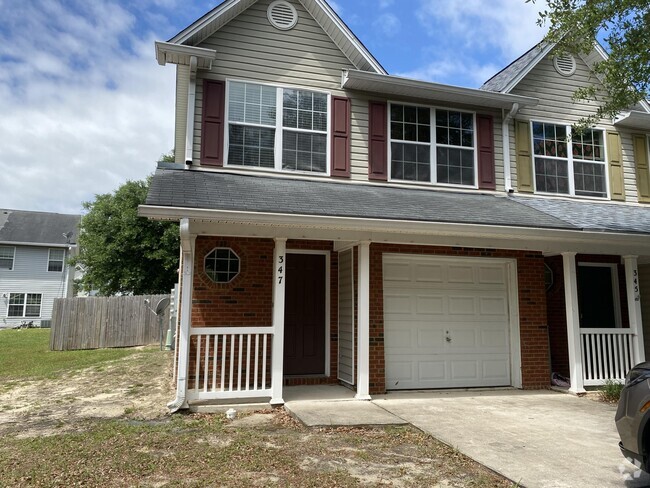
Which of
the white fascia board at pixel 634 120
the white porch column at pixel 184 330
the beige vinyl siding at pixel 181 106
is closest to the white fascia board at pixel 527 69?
the white fascia board at pixel 634 120

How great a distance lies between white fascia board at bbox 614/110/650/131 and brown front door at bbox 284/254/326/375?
7231 millimetres

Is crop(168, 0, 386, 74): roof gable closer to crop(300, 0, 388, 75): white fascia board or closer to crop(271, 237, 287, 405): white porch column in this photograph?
crop(300, 0, 388, 75): white fascia board

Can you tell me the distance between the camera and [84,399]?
7793 millimetres

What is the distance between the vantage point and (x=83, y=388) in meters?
8.80

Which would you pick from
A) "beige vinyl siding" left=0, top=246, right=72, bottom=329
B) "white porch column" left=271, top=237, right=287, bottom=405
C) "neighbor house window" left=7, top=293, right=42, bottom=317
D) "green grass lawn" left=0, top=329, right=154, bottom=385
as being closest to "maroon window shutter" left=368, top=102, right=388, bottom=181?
"white porch column" left=271, top=237, right=287, bottom=405

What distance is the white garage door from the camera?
334 inches

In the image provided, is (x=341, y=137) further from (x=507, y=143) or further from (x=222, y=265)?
(x=507, y=143)

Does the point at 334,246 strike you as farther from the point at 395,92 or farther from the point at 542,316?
the point at 542,316

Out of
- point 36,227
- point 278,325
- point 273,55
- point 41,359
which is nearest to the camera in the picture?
point 278,325

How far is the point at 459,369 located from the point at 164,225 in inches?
775

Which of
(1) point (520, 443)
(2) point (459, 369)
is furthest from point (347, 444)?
(2) point (459, 369)

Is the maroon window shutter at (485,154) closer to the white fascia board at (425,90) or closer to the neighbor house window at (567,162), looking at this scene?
the white fascia board at (425,90)

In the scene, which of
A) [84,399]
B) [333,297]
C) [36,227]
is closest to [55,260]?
[36,227]

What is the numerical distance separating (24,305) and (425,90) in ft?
90.1
